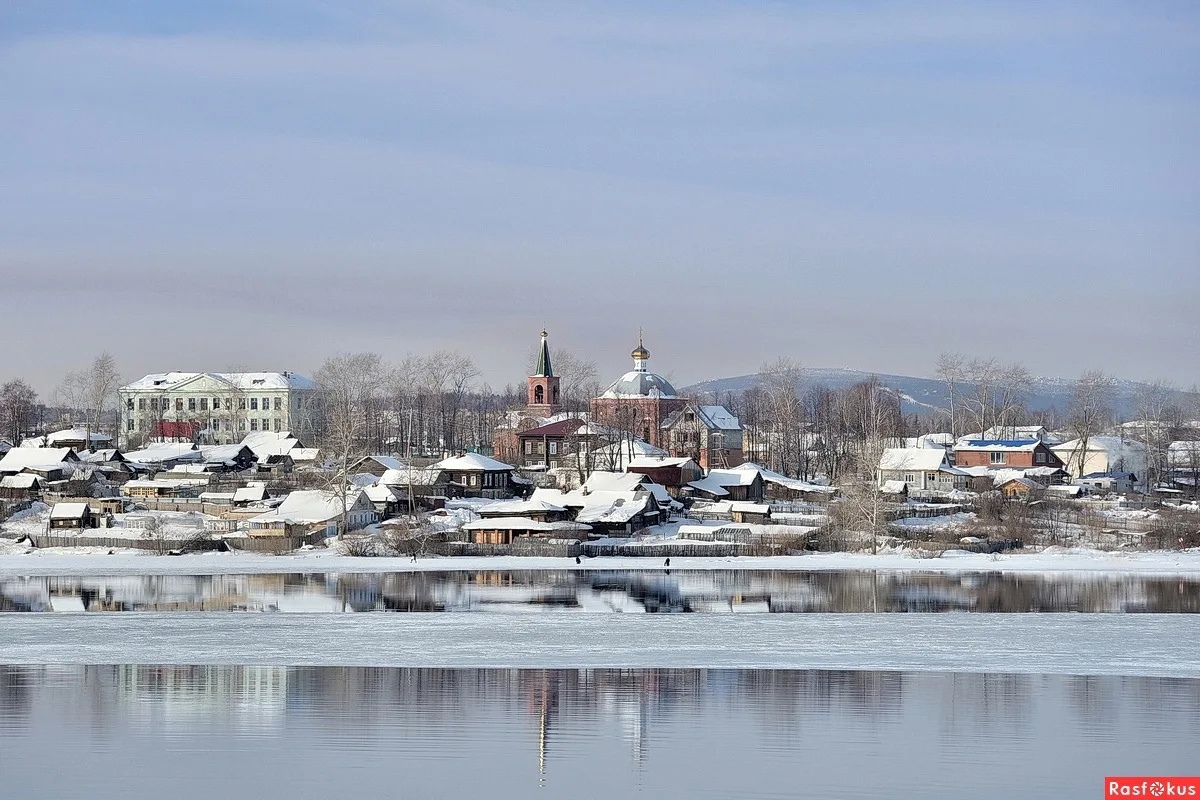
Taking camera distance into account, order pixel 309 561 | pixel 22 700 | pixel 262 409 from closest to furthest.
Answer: pixel 22 700
pixel 309 561
pixel 262 409

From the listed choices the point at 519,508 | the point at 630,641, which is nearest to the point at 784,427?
the point at 519,508

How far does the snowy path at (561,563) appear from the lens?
47156 mm

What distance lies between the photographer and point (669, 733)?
20062 mm

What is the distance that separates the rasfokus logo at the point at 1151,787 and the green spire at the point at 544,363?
8036cm

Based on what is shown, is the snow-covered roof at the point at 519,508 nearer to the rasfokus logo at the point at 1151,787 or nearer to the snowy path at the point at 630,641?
the snowy path at the point at 630,641

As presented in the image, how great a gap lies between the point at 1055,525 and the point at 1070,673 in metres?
34.8

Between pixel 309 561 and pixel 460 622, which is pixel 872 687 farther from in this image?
pixel 309 561

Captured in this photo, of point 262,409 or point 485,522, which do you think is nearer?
point 485,522

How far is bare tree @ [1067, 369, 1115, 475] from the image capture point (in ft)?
289

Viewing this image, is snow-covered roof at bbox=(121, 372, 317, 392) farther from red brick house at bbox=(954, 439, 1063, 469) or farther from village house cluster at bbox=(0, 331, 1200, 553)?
red brick house at bbox=(954, 439, 1063, 469)

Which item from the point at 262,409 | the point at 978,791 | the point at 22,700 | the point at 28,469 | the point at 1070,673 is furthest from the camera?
the point at 262,409

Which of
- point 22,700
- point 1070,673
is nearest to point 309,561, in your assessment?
point 22,700

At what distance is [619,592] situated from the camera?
3969 cm

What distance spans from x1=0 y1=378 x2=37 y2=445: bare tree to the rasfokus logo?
315 ft
